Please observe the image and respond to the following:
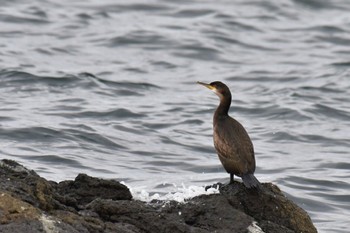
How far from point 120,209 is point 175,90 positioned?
31.4 feet

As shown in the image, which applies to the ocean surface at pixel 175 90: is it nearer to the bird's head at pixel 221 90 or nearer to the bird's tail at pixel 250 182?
the bird's tail at pixel 250 182

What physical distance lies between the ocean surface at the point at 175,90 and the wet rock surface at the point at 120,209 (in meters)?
0.91

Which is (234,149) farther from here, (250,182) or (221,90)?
(221,90)

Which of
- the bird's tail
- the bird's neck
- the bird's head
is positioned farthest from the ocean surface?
the bird's head

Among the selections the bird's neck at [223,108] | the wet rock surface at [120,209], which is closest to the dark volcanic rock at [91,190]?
the wet rock surface at [120,209]

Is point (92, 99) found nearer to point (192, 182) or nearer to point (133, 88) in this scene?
point (133, 88)

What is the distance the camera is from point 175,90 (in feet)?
51.9

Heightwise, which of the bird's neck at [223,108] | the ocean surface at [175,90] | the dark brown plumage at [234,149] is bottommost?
the ocean surface at [175,90]

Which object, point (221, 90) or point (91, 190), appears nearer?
point (91, 190)

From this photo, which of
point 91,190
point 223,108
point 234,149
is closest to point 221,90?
point 223,108

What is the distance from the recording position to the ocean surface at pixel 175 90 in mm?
11383

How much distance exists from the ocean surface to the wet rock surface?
0.91 m

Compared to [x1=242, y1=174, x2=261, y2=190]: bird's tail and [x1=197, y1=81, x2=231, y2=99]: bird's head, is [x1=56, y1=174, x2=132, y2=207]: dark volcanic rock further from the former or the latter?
[x1=197, y1=81, x2=231, y2=99]: bird's head

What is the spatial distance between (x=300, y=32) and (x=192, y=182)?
33.7 feet
